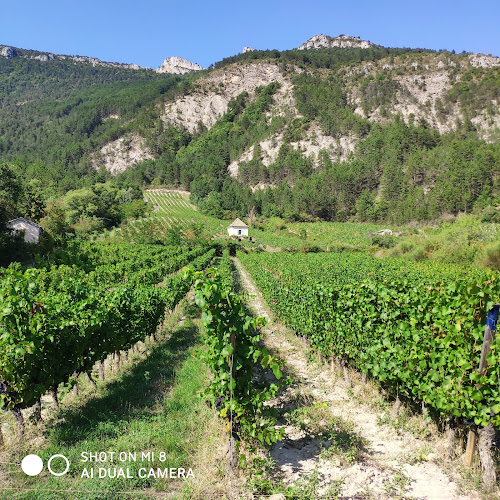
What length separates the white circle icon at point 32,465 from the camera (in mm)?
4315

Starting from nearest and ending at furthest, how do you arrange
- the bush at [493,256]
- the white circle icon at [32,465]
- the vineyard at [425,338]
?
the vineyard at [425,338] → the white circle icon at [32,465] → the bush at [493,256]

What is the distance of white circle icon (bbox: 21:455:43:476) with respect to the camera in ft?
14.2

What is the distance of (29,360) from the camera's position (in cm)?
511

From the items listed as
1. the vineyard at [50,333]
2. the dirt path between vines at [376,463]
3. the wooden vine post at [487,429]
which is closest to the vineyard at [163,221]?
the vineyard at [50,333]

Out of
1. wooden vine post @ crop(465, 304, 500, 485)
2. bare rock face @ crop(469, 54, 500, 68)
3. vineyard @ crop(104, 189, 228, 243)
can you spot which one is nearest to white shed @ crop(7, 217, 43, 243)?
vineyard @ crop(104, 189, 228, 243)

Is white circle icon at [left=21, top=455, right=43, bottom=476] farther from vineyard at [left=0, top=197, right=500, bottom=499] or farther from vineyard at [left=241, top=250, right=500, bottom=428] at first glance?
vineyard at [left=241, top=250, right=500, bottom=428]

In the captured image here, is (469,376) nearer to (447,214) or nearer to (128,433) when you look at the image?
(128,433)

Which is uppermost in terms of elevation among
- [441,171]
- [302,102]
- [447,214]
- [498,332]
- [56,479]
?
[302,102]

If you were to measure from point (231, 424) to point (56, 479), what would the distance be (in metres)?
2.37

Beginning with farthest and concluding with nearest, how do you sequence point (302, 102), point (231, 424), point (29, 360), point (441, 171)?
point (302, 102), point (441, 171), point (29, 360), point (231, 424)

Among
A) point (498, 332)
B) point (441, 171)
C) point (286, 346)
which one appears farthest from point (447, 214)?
point (498, 332)

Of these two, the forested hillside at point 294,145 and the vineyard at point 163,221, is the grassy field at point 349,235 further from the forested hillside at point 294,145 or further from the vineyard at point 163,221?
the forested hillside at point 294,145

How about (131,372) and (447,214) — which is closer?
(131,372)

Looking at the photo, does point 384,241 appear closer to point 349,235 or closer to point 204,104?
point 349,235
